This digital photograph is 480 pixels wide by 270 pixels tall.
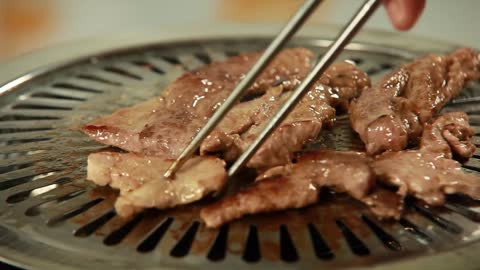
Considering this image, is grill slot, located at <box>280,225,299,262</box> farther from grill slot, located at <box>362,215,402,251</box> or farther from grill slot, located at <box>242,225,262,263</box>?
grill slot, located at <box>362,215,402,251</box>

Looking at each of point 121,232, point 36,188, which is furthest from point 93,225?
point 36,188

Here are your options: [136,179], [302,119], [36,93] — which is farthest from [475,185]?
[36,93]

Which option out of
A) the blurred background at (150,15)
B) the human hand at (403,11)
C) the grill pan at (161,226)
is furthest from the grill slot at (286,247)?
the blurred background at (150,15)

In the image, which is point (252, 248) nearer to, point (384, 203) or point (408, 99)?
point (384, 203)

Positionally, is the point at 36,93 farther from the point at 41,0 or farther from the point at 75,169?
the point at 41,0

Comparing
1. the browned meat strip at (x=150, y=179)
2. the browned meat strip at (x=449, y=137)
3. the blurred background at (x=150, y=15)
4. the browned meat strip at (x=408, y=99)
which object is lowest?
the browned meat strip at (x=150, y=179)

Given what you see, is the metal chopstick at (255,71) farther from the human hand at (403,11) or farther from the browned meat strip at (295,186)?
the human hand at (403,11)
